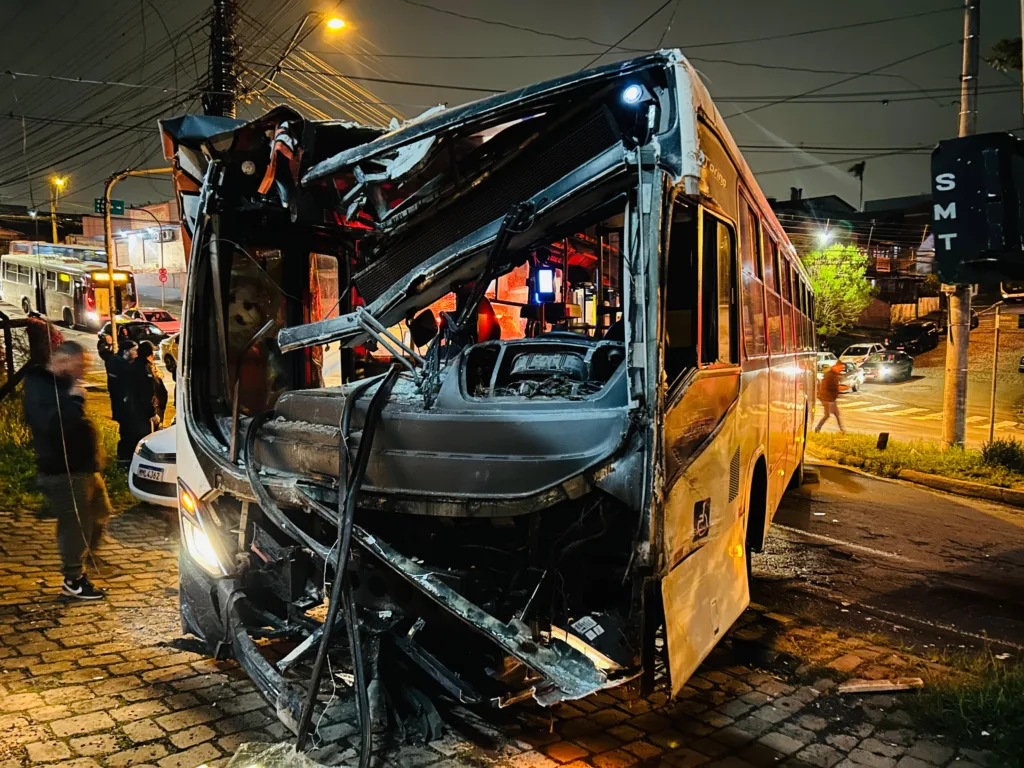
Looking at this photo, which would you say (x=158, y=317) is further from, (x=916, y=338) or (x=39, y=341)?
(x=916, y=338)

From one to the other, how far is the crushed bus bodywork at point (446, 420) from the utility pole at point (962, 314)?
1155cm

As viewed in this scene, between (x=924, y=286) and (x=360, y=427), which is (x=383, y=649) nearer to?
(x=360, y=427)

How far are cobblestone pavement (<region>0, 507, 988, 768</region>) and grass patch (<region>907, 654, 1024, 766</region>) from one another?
0.44 ft

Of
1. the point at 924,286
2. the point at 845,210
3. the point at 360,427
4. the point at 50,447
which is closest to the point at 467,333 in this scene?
the point at 360,427

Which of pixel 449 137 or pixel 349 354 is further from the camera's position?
pixel 349 354

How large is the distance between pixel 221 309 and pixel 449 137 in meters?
1.92

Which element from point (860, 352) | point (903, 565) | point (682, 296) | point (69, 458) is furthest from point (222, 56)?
point (860, 352)

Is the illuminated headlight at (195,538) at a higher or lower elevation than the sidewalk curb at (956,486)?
higher

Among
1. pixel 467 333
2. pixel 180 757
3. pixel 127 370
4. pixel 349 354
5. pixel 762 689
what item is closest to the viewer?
pixel 180 757

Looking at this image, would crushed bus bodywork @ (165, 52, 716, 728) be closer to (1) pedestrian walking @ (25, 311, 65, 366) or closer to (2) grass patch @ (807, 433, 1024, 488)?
(1) pedestrian walking @ (25, 311, 65, 366)

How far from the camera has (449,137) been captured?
3.66 metres

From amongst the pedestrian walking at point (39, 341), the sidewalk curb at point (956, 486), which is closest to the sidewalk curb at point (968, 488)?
the sidewalk curb at point (956, 486)

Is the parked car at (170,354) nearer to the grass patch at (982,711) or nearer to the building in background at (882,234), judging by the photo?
the grass patch at (982,711)

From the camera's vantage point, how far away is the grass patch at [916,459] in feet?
40.2
